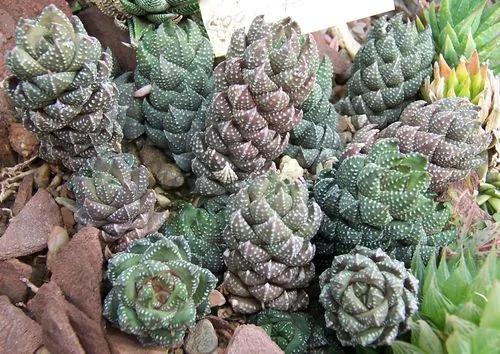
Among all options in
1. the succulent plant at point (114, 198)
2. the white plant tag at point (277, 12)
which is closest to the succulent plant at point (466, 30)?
the white plant tag at point (277, 12)

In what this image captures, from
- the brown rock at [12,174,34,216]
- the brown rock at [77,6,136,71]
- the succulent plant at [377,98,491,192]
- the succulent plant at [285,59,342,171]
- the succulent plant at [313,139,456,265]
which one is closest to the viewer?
the succulent plant at [313,139,456,265]

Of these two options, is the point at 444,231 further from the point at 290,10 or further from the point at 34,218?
the point at 34,218

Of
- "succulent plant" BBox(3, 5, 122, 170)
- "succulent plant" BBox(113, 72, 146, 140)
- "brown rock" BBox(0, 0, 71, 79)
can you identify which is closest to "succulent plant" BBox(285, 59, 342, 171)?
"succulent plant" BBox(113, 72, 146, 140)

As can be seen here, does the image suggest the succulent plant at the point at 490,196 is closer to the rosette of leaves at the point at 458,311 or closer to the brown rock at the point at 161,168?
the rosette of leaves at the point at 458,311

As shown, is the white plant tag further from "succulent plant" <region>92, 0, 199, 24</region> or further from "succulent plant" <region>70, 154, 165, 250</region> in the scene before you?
"succulent plant" <region>70, 154, 165, 250</region>

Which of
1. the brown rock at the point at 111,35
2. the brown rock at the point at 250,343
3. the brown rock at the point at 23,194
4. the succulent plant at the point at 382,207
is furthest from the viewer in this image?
the brown rock at the point at 111,35

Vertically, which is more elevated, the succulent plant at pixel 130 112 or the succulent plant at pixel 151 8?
the succulent plant at pixel 151 8
